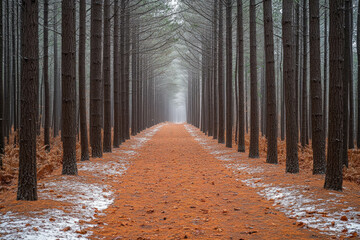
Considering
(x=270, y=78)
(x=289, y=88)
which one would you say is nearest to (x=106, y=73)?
(x=270, y=78)

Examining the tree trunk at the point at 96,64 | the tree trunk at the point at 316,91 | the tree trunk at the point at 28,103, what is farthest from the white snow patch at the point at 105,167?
the tree trunk at the point at 316,91

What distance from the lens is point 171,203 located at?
6.50 m

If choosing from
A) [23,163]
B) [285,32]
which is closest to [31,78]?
[23,163]

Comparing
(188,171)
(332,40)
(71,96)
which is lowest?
(188,171)

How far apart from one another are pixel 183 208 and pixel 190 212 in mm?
298

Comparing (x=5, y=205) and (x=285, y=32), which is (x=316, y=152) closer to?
(x=285, y=32)

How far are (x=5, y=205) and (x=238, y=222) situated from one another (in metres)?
3.95

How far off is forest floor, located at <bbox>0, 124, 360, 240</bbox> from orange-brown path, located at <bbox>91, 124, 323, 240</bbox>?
1 centimetres

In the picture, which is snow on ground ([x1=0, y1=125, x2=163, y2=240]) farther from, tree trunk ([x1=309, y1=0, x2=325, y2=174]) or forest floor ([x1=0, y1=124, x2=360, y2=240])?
tree trunk ([x1=309, y1=0, x2=325, y2=174])

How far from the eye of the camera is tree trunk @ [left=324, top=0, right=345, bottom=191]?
254 inches

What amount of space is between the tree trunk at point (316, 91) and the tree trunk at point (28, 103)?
261 inches

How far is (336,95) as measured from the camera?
648cm

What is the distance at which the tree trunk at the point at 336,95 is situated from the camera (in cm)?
645

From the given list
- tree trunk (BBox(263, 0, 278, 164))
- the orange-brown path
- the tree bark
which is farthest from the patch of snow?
the tree bark
